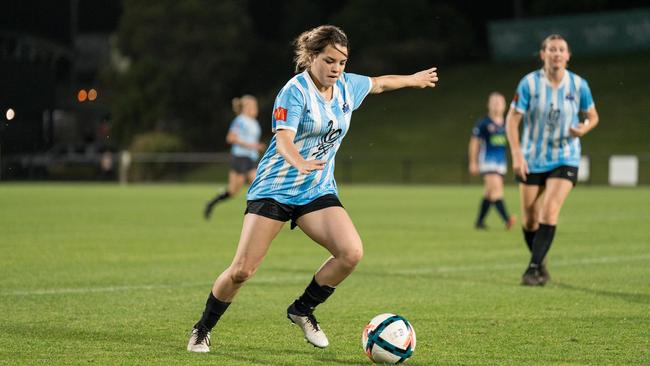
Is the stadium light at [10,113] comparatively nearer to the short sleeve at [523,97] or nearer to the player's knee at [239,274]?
the short sleeve at [523,97]

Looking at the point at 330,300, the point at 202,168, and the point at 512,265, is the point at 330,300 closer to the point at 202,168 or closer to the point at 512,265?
the point at 512,265

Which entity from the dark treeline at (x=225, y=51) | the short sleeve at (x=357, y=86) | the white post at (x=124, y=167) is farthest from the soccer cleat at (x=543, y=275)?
the dark treeline at (x=225, y=51)

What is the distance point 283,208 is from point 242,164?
15.3 metres

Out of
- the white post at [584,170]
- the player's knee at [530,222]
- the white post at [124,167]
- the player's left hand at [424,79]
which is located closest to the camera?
the player's left hand at [424,79]

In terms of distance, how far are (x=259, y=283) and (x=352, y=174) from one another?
3789 centimetres

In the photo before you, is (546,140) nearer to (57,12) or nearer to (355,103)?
(355,103)

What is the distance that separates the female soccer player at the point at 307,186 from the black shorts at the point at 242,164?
1500 cm

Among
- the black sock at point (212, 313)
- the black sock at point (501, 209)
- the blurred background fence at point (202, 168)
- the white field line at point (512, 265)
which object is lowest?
the blurred background fence at point (202, 168)

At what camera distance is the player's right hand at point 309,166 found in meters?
6.83

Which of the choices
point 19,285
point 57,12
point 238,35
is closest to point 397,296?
point 19,285

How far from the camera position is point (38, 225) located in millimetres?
20219

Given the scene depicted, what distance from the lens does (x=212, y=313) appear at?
7.40 meters

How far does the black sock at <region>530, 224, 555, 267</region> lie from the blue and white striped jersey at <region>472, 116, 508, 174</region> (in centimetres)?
877

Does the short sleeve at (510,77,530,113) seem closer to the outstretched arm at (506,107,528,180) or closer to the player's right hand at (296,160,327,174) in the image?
the outstretched arm at (506,107,528,180)
